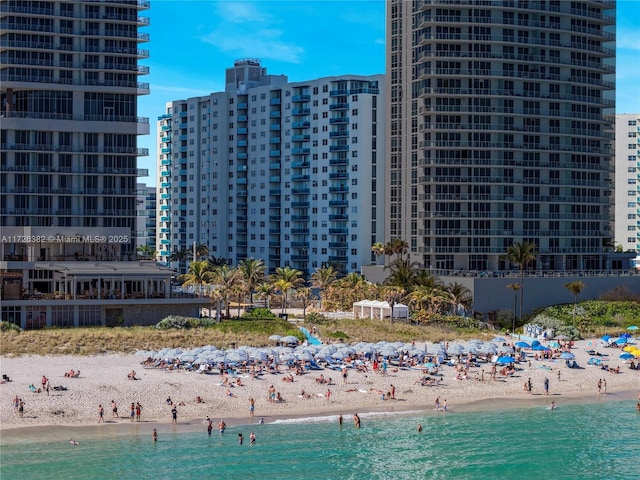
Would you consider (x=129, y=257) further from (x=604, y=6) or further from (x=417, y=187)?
(x=604, y=6)

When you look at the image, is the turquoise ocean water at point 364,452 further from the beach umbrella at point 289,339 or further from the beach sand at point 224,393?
the beach umbrella at point 289,339

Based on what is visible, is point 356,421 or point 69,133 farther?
point 69,133

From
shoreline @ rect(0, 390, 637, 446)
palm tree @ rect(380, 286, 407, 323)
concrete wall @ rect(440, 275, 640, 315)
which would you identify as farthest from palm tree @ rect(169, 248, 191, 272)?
shoreline @ rect(0, 390, 637, 446)

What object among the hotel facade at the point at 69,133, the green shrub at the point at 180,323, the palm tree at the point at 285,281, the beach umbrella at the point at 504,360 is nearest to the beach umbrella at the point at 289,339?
the green shrub at the point at 180,323

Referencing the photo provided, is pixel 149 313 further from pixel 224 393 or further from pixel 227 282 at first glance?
pixel 224 393

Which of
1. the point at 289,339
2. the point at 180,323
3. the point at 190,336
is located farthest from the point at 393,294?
the point at 190,336

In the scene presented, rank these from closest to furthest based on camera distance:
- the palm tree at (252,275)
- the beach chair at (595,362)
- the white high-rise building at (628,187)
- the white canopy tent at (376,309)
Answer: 1. the beach chair at (595,362)
2. the white canopy tent at (376,309)
3. the palm tree at (252,275)
4. the white high-rise building at (628,187)
